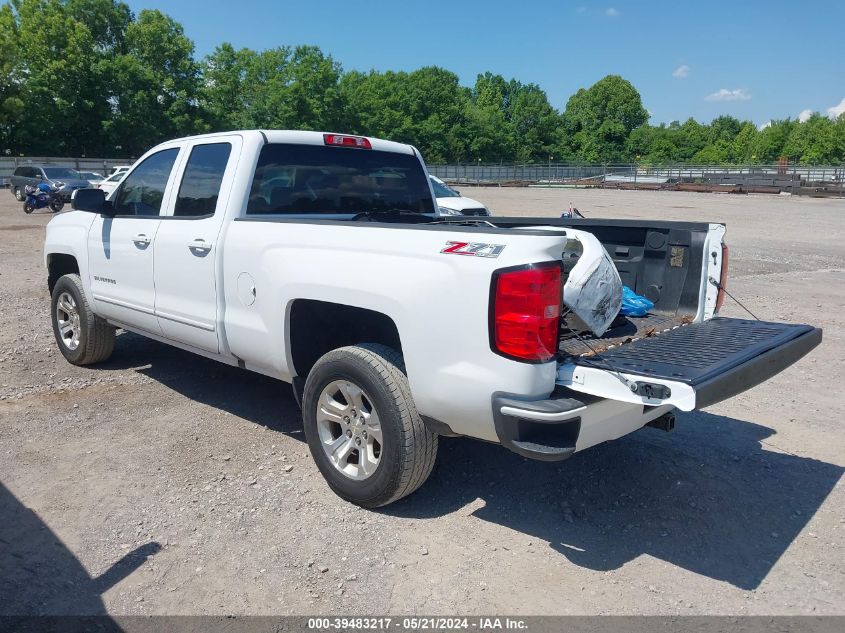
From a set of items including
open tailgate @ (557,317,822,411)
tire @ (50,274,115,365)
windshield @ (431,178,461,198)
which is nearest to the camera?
open tailgate @ (557,317,822,411)

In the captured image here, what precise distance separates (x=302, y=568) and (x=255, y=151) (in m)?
2.64

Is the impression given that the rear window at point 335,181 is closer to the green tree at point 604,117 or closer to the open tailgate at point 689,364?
the open tailgate at point 689,364

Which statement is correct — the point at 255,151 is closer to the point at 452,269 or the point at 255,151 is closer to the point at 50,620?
the point at 452,269

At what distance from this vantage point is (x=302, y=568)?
3.34 metres

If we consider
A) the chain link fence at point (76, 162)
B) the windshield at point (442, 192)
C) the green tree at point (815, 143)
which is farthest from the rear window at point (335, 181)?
the green tree at point (815, 143)

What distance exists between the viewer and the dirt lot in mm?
3150

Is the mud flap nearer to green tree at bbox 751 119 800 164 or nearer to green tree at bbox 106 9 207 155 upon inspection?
green tree at bbox 106 9 207 155

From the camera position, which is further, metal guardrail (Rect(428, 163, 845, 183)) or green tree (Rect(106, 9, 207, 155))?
green tree (Rect(106, 9, 207, 155))

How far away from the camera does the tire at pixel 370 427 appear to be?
350 cm

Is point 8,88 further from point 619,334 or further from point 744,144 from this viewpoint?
point 744,144

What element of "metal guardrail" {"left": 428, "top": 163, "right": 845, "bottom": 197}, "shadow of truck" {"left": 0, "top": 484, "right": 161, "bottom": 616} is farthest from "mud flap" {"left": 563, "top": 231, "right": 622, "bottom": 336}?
"metal guardrail" {"left": 428, "top": 163, "right": 845, "bottom": 197}

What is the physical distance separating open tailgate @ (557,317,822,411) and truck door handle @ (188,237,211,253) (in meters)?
2.51

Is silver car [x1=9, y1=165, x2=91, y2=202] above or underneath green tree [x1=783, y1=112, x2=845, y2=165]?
underneath

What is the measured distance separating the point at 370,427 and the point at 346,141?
89.8 inches
